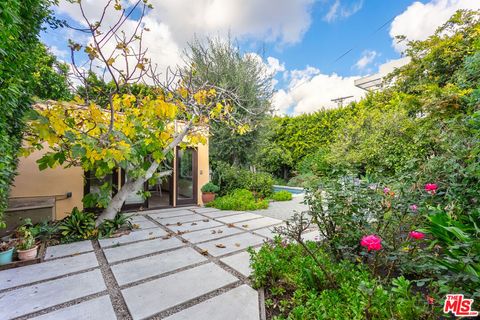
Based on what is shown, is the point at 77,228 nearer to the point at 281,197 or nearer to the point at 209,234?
the point at 209,234

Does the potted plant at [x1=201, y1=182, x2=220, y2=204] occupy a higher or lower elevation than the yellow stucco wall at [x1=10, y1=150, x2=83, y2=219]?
lower

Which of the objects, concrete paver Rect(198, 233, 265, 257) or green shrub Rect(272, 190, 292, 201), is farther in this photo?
green shrub Rect(272, 190, 292, 201)

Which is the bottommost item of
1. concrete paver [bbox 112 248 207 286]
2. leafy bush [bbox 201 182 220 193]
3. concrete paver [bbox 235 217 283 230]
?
concrete paver [bbox 235 217 283 230]

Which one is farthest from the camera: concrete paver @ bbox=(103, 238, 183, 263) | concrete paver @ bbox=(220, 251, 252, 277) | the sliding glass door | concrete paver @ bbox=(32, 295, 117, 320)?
the sliding glass door

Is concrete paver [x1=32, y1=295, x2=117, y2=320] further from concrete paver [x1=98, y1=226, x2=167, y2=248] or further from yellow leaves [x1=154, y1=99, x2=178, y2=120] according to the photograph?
yellow leaves [x1=154, y1=99, x2=178, y2=120]

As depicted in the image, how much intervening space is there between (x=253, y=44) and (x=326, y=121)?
535cm

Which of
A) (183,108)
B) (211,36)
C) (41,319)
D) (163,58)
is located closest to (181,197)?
(183,108)

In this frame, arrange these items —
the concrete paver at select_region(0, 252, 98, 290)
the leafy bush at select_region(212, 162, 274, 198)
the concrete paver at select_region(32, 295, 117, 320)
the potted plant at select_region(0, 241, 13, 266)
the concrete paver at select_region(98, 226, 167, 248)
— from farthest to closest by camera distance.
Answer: the leafy bush at select_region(212, 162, 274, 198)
the concrete paver at select_region(98, 226, 167, 248)
the potted plant at select_region(0, 241, 13, 266)
the concrete paver at select_region(0, 252, 98, 290)
the concrete paver at select_region(32, 295, 117, 320)

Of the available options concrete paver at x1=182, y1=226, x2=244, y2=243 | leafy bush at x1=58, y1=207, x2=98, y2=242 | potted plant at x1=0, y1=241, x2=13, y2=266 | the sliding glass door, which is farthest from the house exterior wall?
concrete paver at x1=182, y1=226, x2=244, y2=243

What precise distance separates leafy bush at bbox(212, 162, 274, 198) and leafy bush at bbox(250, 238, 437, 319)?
518 cm

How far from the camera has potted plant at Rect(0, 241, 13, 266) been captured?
108 inches

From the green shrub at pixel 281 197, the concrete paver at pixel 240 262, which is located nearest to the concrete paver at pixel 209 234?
the concrete paver at pixel 240 262

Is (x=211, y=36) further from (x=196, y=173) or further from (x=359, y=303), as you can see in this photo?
(x=359, y=303)

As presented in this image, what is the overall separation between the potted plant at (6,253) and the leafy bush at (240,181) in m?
5.57
